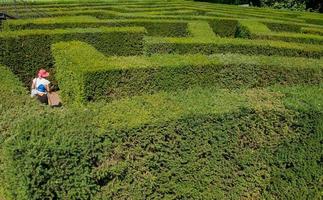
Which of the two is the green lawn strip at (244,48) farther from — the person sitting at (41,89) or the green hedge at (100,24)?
the person sitting at (41,89)

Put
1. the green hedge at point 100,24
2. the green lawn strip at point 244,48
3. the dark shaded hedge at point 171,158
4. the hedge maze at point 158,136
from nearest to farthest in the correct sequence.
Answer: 1. the dark shaded hedge at point 171,158
2. the hedge maze at point 158,136
3. the green lawn strip at point 244,48
4. the green hedge at point 100,24

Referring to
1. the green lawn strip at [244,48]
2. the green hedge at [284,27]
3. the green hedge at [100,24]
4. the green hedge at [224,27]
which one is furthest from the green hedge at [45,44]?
the green hedge at [284,27]

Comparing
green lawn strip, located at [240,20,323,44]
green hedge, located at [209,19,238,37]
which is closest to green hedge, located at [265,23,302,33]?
green hedge, located at [209,19,238,37]

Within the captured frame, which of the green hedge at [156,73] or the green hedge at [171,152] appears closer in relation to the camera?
the green hedge at [171,152]

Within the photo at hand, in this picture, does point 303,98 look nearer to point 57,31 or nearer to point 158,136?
point 158,136

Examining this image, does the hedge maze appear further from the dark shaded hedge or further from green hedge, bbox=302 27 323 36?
green hedge, bbox=302 27 323 36

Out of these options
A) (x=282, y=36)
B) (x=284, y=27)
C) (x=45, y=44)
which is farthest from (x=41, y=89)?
(x=284, y=27)

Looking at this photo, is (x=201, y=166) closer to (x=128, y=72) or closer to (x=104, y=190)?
(x=104, y=190)
